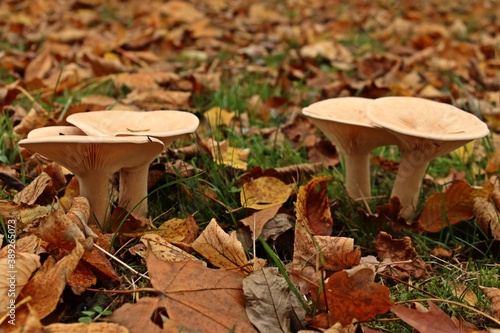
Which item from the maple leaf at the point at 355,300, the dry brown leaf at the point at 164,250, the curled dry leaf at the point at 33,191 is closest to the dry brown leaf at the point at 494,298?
the maple leaf at the point at 355,300

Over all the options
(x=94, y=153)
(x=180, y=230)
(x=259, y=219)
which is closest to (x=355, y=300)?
(x=259, y=219)

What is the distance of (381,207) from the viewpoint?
2.17 m

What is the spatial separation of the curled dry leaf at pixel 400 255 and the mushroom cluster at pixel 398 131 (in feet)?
0.95

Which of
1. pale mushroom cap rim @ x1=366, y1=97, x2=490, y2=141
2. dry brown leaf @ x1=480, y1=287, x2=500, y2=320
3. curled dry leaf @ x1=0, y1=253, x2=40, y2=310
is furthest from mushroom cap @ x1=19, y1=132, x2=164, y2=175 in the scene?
dry brown leaf @ x1=480, y1=287, x2=500, y2=320

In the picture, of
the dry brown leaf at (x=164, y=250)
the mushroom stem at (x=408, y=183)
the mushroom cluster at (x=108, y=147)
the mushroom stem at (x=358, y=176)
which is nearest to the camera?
the mushroom cluster at (x=108, y=147)

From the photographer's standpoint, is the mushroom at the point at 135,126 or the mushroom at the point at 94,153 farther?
the mushroom at the point at 135,126

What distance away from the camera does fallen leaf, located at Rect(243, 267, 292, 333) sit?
1.45 m

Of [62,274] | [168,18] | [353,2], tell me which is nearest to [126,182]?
[62,274]

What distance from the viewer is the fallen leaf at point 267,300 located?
57.0 inches

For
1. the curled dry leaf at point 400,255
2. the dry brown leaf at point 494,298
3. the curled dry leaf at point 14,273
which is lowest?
the curled dry leaf at point 400,255

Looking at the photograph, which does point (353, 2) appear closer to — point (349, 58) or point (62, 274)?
point (349, 58)

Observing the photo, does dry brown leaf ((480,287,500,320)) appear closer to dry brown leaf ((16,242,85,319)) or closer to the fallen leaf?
the fallen leaf

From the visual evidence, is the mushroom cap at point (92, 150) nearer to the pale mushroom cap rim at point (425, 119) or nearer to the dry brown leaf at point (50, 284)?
the dry brown leaf at point (50, 284)

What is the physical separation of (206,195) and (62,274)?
0.85 metres
